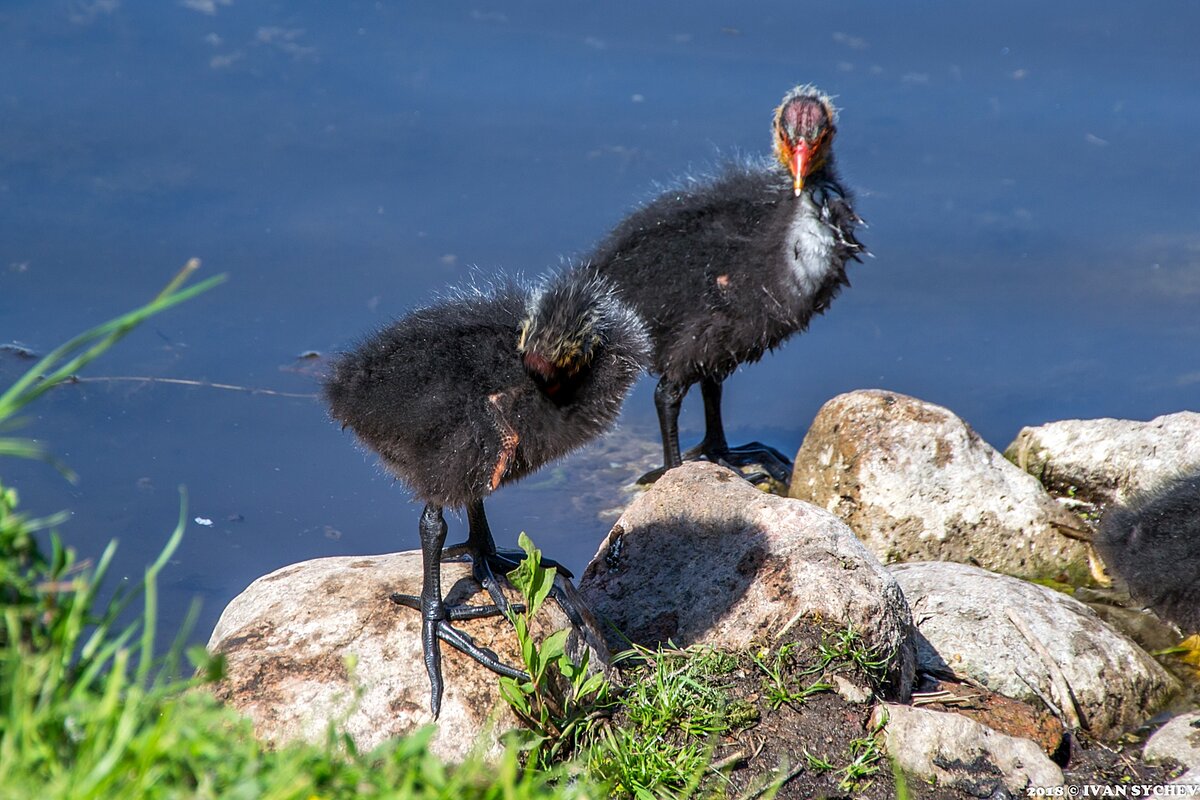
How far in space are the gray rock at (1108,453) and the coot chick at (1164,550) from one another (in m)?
0.55

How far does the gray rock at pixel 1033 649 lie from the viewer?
506 cm

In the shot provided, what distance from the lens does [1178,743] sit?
187 inches

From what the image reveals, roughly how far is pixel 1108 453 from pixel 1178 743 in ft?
6.50

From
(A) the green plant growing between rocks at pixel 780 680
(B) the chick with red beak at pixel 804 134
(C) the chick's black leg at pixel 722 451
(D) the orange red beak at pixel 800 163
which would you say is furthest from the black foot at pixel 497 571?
(B) the chick with red beak at pixel 804 134

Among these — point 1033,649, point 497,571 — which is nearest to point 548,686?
point 497,571

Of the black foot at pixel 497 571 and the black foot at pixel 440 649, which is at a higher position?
the black foot at pixel 497 571

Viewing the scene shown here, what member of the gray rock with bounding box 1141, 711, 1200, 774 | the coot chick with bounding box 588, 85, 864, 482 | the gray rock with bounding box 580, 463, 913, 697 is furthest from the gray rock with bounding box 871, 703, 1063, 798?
the coot chick with bounding box 588, 85, 864, 482

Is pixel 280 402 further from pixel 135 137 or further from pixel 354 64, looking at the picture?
pixel 354 64

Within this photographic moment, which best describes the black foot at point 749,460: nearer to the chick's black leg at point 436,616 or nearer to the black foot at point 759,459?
the black foot at point 759,459

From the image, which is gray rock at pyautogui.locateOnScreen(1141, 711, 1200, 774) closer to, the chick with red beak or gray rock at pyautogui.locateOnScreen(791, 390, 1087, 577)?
gray rock at pyautogui.locateOnScreen(791, 390, 1087, 577)

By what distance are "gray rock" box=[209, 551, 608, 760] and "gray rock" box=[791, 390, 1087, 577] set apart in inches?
82.6

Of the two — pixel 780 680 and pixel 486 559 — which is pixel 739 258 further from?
pixel 780 680

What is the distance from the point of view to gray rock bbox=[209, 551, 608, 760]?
405 cm

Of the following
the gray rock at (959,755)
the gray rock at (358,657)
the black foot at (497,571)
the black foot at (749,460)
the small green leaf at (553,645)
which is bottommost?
the black foot at (749,460)
